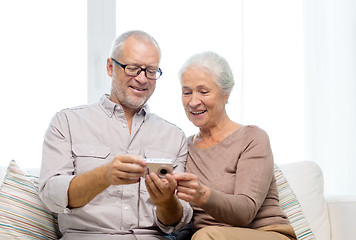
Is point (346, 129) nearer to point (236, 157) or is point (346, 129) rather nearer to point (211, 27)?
point (211, 27)

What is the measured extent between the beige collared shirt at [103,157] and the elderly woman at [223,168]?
0.40 feet

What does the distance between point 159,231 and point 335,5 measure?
212cm

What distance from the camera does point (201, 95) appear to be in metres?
2.09

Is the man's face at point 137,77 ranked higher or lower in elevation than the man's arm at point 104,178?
higher

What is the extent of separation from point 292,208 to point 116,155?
0.86m

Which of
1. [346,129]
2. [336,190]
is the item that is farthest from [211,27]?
[336,190]

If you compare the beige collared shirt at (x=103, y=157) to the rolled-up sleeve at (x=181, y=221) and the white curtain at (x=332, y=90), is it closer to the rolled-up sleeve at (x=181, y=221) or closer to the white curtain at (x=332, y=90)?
the rolled-up sleeve at (x=181, y=221)

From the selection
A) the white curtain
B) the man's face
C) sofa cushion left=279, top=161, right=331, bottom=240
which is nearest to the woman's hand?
the man's face

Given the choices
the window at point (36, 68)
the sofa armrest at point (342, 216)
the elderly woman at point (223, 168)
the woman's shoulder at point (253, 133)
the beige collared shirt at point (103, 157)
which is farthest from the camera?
the window at point (36, 68)

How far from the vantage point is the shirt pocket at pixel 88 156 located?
6.42 feet

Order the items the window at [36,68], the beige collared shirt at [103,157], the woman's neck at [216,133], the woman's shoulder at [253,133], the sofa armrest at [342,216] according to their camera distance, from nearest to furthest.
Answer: the beige collared shirt at [103,157] → the woman's shoulder at [253,133] → the woman's neck at [216,133] → the sofa armrest at [342,216] → the window at [36,68]

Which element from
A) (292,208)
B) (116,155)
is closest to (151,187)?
(116,155)

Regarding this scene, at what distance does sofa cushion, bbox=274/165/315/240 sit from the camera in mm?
2146

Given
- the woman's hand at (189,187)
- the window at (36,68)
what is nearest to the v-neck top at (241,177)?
the woman's hand at (189,187)
